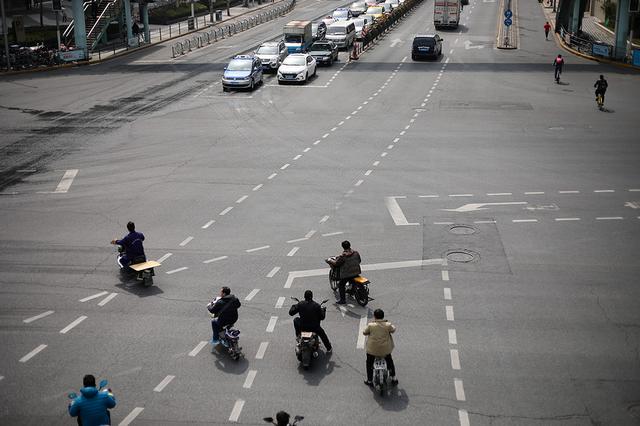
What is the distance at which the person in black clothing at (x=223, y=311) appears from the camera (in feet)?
49.6

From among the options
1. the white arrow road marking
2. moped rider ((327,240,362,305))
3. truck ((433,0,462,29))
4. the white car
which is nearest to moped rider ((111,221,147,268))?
moped rider ((327,240,362,305))

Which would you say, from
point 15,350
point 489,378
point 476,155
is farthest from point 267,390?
point 476,155

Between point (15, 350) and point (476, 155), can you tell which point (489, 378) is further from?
point (476, 155)

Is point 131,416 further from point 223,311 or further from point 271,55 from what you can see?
point 271,55

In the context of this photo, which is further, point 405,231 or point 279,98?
point 279,98

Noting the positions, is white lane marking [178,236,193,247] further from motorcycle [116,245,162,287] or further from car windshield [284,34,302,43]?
car windshield [284,34,302,43]

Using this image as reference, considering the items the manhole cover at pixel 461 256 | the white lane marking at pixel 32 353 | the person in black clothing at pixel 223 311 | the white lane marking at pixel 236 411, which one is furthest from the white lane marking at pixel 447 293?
the white lane marking at pixel 32 353

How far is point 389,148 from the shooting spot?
105 ft

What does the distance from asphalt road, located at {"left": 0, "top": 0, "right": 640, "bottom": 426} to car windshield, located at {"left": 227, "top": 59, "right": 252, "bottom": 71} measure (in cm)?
316

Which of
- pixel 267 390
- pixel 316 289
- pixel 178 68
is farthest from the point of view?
pixel 178 68

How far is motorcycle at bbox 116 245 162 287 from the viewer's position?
18.3m

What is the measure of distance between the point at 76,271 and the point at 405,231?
335 inches

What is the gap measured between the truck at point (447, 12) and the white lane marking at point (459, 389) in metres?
63.5

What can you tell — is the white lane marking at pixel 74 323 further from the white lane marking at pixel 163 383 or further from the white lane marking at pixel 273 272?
the white lane marking at pixel 273 272
